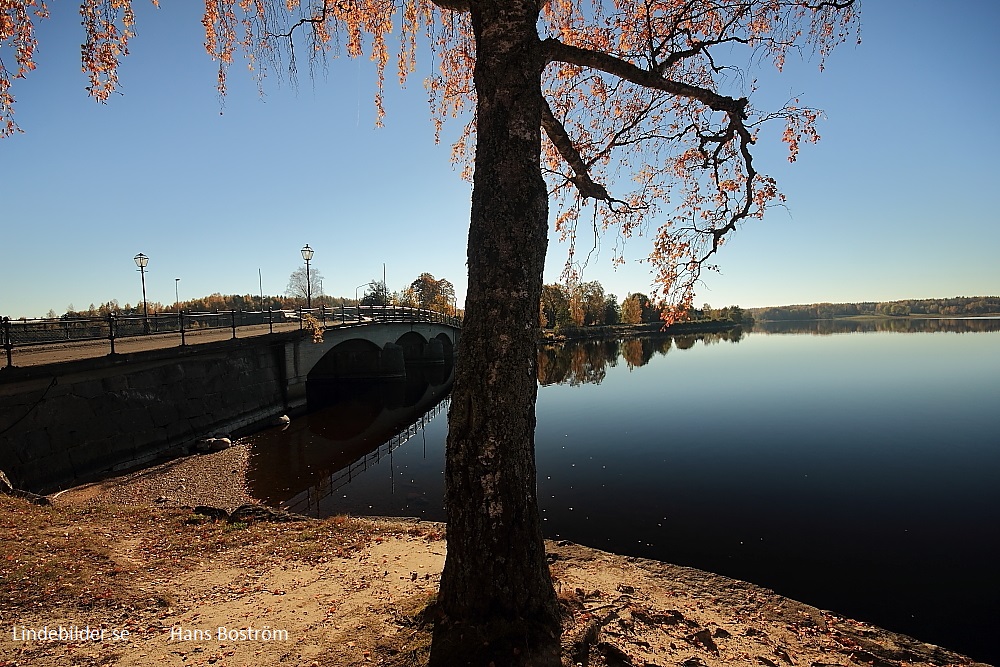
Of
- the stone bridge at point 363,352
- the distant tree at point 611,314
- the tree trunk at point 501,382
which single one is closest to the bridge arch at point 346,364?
the stone bridge at point 363,352

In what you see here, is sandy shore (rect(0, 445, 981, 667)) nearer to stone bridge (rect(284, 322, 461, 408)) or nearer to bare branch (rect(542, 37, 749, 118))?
bare branch (rect(542, 37, 749, 118))

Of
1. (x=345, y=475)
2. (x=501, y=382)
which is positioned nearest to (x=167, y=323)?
(x=345, y=475)

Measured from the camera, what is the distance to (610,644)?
4109 mm

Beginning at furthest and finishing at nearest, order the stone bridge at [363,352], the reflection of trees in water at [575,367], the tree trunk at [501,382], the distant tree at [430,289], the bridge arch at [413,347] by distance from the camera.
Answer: the distant tree at [430,289], the bridge arch at [413,347], the reflection of trees in water at [575,367], the stone bridge at [363,352], the tree trunk at [501,382]

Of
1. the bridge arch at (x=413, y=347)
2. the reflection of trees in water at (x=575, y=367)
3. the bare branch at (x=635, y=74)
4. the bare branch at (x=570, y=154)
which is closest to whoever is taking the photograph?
the bare branch at (x=635, y=74)

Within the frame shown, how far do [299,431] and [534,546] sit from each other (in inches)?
726

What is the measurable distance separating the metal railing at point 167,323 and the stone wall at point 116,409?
0.78m

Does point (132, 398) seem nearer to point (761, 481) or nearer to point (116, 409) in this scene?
point (116, 409)

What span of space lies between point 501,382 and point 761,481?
1230 cm

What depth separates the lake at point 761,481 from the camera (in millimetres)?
8570

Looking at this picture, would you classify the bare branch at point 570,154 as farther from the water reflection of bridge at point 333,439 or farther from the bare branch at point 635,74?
the water reflection of bridge at point 333,439

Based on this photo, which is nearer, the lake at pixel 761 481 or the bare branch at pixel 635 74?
the bare branch at pixel 635 74

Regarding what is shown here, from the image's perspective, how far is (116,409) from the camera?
14812 mm

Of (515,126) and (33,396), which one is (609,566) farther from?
(33,396)
